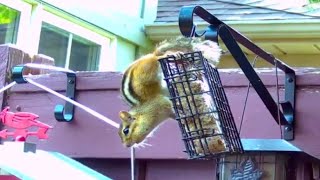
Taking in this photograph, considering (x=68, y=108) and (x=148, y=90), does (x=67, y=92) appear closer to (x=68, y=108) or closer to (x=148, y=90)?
(x=68, y=108)

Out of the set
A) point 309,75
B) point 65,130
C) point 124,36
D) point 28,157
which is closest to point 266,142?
point 309,75

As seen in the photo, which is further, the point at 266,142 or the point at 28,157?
the point at 28,157

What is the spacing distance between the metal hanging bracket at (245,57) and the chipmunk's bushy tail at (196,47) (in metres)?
0.02

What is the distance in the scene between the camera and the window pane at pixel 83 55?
4.33 meters

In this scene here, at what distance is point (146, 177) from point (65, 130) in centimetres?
32

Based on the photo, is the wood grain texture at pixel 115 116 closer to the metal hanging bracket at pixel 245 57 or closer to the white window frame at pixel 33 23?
the metal hanging bracket at pixel 245 57

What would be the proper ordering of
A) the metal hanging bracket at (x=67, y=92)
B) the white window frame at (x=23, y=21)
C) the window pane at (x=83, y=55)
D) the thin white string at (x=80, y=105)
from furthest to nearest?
the window pane at (x=83, y=55) < the white window frame at (x=23, y=21) < the metal hanging bracket at (x=67, y=92) < the thin white string at (x=80, y=105)

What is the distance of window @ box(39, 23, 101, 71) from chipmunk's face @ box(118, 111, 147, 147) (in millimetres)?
2454

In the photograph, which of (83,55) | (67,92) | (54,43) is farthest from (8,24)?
(67,92)

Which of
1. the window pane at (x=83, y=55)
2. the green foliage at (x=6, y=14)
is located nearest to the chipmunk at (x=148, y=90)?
the green foliage at (x=6, y=14)

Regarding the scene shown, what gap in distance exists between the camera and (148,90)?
1633mm

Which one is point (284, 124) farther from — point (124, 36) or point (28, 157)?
point (124, 36)

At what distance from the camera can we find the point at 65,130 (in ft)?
7.11

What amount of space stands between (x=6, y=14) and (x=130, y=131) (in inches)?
87.8
